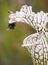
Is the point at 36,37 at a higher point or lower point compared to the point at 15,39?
higher

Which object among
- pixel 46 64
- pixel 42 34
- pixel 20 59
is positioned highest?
pixel 42 34

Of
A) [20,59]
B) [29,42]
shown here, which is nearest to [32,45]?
[29,42]

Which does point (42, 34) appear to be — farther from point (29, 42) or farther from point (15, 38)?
point (15, 38)

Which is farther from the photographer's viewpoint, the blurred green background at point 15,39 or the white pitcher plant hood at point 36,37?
the blurred green background at point 15,39

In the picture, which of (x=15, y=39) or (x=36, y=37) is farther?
(x=15, y=39)
